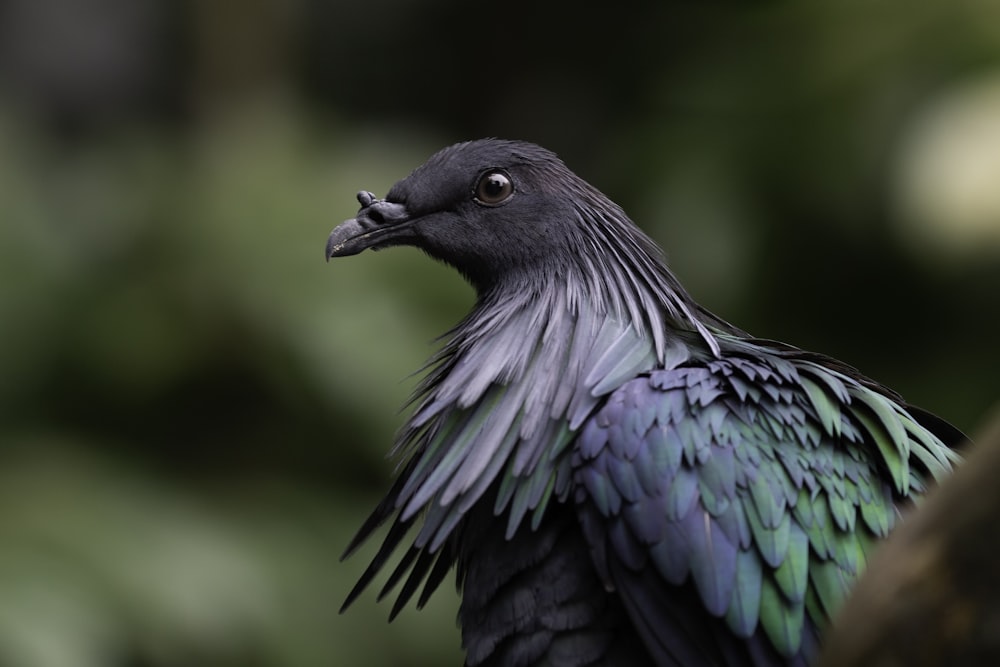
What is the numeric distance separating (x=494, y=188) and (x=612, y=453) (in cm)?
94

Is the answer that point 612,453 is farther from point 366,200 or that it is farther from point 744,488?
point 366,200

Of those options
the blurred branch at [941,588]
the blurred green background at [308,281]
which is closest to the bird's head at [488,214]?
the blurred branch at [941,588]

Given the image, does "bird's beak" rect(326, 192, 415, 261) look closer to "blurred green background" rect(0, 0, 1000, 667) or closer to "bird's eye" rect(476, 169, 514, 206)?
"bird's eye" rect(476, 169, 514, 206)

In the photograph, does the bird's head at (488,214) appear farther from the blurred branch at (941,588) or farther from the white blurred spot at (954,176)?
the white blurred spot at (954,176)

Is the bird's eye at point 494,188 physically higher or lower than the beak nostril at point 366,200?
higher

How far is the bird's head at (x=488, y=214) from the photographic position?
11.5ft

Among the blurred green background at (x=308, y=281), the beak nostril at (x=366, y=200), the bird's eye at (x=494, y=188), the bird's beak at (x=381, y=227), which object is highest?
the bird's eye at (x=494, y=188)

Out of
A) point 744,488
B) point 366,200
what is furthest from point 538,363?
point 366,200

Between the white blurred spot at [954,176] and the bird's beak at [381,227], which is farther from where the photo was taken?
the white blurred spot at [954,176]

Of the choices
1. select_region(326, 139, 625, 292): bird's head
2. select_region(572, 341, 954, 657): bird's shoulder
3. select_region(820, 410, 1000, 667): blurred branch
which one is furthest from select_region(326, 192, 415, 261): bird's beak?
select_region(820, 410, 1000, 667): blurred branch

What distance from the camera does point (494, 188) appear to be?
139 inches

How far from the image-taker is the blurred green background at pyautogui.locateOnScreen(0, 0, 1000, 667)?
22.9ft

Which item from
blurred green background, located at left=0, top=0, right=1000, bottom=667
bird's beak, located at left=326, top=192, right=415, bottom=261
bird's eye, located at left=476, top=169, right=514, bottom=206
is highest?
bird's eye, located at left=476, top=169, right=514, bottom=206

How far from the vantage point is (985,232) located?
282 inches
